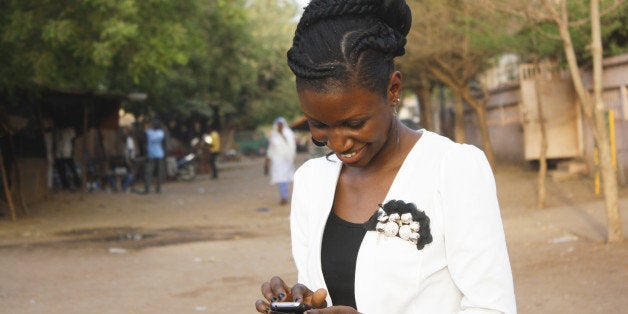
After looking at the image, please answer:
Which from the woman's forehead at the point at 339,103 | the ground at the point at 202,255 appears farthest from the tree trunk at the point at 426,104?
the woman's forehead at the point at 339,103

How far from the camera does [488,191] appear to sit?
2.29 metres

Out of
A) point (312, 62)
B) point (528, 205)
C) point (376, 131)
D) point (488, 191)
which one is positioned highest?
point (312, 62)

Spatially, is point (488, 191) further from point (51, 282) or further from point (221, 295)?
point (51, 282)

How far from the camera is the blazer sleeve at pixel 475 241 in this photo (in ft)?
7.36

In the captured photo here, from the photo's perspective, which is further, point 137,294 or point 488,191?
point 137,294

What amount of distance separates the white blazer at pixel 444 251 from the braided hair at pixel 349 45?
275mm

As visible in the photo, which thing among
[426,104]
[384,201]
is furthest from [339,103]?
[426,104]

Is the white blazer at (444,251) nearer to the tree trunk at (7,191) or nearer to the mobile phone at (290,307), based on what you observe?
the mobile phone at (290,307)

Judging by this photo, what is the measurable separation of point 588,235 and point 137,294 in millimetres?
5659

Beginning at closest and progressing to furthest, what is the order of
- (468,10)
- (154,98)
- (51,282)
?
(51,282) → (468,10) → (154,98)

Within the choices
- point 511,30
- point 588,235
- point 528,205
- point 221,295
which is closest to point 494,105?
point 511,30

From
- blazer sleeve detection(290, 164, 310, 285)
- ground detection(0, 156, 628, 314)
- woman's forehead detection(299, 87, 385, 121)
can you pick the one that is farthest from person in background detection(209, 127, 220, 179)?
woman's forehead detection(299, 87, 385, 121)

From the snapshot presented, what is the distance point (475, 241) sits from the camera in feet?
7.33

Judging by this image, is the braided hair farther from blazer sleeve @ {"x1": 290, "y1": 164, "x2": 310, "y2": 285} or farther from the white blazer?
blazer sleeve @ {"x1": 290, "y1": 164, "x2": 310, "y2": 285}
